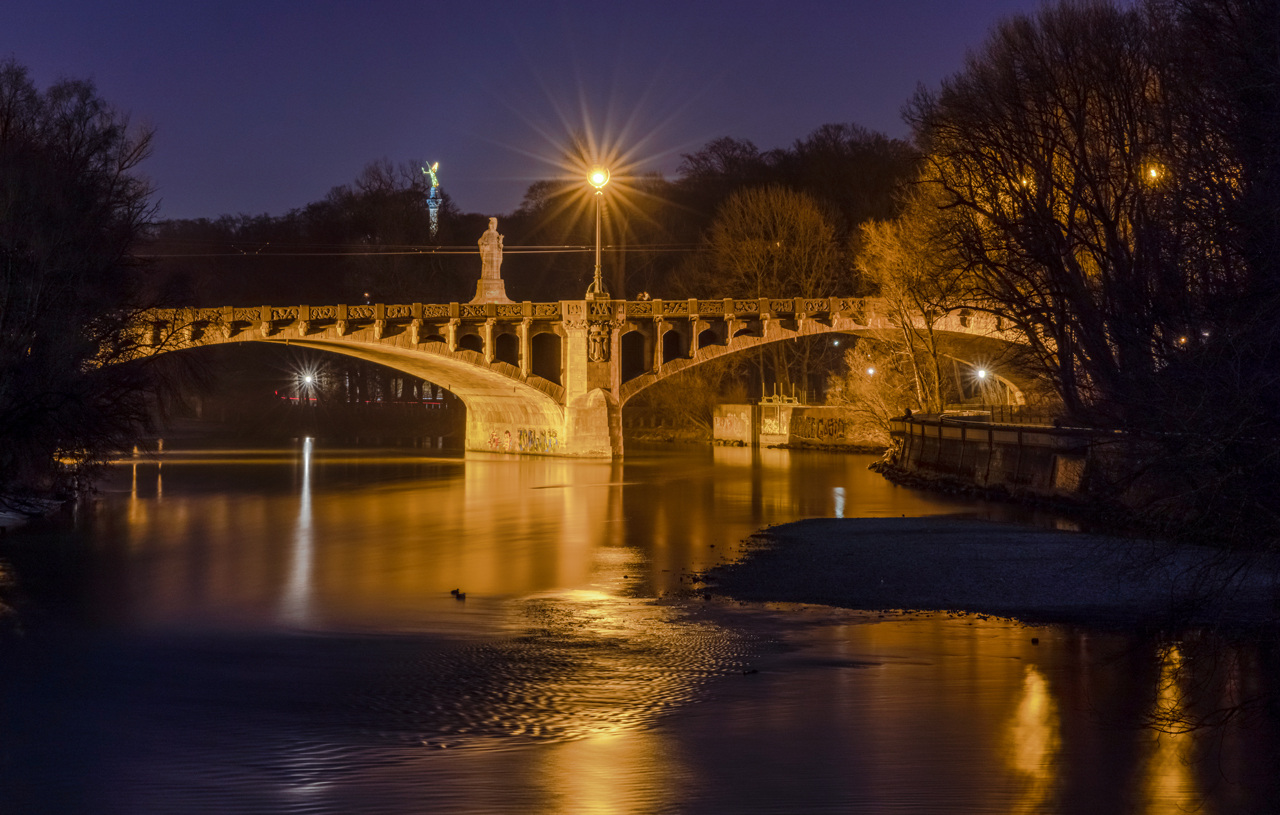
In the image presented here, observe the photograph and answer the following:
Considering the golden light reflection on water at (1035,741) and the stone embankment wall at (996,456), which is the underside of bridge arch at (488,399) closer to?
the stone embankment wall at (996,456)

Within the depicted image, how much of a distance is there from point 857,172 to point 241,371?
43.3 meters

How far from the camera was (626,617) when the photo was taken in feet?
63.2

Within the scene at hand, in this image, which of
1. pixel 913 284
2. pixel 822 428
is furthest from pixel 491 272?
pixel 913 284

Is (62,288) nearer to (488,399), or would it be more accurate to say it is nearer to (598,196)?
(598,196)

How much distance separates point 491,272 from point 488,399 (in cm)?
700

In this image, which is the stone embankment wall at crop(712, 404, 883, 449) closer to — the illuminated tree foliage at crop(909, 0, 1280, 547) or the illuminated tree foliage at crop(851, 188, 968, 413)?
the illuminated tree foliage at crop(851, 188, 968, 413)

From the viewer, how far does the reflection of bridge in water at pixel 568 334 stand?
2292 inches

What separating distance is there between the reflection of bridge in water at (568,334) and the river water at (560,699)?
105 feet

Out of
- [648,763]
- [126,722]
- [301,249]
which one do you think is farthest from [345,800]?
[301,249]

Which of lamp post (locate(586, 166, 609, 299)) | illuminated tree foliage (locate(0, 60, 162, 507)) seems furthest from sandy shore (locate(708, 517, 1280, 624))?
lamp post (locate(586, 166, 609, 299))

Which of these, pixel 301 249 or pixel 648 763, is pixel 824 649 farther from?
pixel 301 249

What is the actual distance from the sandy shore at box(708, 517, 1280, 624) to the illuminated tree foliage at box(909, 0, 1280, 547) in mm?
2522

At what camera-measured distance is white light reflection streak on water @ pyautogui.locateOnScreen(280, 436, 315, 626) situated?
802 inches

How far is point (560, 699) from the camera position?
1430cm
